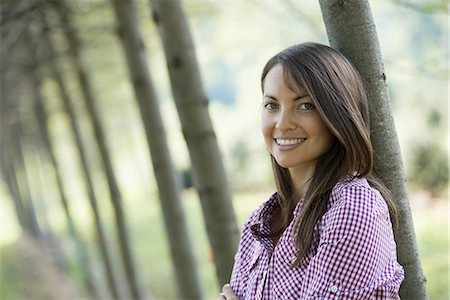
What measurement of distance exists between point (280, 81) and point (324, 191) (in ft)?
1.21

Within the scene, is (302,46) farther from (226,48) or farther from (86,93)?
(226,48)

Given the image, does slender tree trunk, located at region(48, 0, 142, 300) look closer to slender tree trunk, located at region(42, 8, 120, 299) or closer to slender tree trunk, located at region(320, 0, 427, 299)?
slender tree trunk, located at region(42, 8, 120, 299)

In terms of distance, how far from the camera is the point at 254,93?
20484 mm

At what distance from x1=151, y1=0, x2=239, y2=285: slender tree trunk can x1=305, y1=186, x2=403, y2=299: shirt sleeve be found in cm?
180

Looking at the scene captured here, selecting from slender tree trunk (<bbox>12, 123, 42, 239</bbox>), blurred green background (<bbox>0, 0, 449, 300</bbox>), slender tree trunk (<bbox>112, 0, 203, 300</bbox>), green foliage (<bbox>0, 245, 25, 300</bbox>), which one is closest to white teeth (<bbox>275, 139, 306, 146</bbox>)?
blurred green background (<bbox>0, 0, 449, 300</bbox>)

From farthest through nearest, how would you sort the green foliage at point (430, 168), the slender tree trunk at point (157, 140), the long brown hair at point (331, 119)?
the green foliage at point (430, 168) < the slender tree trunk at point (157, 140) < the long brown hair at point (331, 119)

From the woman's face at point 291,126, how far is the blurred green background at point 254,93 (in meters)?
1.94

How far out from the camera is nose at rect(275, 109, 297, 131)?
78.4 inches

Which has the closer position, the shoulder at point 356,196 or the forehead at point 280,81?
the shoulder at point 356,196

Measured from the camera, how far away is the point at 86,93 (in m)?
8.01

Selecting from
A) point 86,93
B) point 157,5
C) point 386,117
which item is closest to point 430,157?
point 86,93

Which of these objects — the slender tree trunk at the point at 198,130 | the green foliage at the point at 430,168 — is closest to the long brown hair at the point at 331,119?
the slender tree trunk at the point at 198,130

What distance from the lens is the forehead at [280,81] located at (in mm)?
1970

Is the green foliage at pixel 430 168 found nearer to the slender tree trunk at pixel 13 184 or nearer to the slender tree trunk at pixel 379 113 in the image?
the slender tree trunk at pixel 379 113
